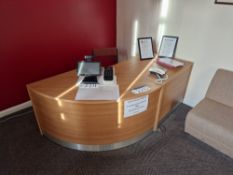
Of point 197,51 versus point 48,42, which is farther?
point 48,42

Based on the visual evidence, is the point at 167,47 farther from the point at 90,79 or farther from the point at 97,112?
the point at 97,112

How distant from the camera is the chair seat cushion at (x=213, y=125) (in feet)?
5.61

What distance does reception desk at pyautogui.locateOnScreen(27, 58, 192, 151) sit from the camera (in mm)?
1594

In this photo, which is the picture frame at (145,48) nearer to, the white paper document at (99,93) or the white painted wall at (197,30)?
the white painted wall at (197,30)

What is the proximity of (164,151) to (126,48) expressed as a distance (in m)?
1.85

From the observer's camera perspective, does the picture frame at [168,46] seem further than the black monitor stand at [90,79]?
Yes

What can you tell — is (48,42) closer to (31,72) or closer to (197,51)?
(31,72)

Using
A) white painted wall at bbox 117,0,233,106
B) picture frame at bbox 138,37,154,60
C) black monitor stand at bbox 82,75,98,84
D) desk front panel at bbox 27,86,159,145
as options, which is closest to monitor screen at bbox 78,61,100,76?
black monitor stand at bbox 82,75,98,84

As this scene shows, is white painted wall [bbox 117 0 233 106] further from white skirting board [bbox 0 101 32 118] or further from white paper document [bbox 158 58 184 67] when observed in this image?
white skirting board [bbox 0 101 32 118]

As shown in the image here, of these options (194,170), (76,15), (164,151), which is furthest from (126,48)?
(194,170)

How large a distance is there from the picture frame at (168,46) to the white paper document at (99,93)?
106 centimetres

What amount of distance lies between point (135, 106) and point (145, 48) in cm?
110

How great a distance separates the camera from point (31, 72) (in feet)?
7.88

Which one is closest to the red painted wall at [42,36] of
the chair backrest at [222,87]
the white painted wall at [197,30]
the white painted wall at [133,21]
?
the white painted wall at [133,21]
